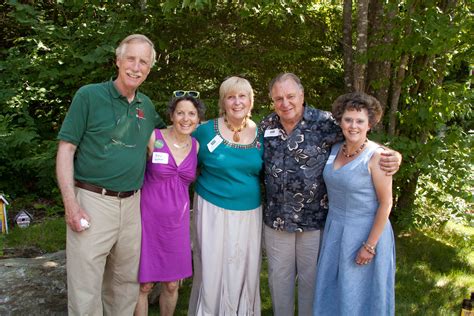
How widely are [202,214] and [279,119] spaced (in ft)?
2.88

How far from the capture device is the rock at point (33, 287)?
3205 millimetres

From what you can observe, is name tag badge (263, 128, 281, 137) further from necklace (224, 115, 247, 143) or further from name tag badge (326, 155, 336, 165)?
name tag badge (326, 155, 336, 165)

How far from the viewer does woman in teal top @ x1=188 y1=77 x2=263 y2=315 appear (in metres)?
3.14

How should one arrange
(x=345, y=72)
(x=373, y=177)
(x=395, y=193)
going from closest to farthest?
(x=373, y=177) → (x=345, y=72) → (x=395, y=193)

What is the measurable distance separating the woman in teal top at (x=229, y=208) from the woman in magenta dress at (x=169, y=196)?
14cm

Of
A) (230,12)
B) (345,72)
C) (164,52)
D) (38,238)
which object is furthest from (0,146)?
(345,72)

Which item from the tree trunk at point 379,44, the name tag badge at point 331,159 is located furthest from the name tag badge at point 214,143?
the tree trunk at point 379,44

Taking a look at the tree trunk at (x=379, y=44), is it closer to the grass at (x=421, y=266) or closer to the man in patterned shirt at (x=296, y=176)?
the man in patterned shirt at (x=296, y=176)

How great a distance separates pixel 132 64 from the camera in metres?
2.72

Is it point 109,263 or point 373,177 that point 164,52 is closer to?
point 109,263

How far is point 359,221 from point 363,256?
0.70 feet

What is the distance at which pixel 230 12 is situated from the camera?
17.5ft

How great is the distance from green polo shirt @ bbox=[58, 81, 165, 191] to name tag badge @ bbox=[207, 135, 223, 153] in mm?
543

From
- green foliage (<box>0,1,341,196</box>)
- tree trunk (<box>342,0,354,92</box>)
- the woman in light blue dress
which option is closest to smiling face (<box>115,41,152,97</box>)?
the woman in light blue dress
